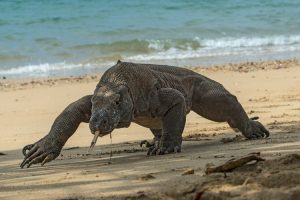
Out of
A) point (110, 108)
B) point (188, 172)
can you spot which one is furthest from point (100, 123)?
point (188, 172)

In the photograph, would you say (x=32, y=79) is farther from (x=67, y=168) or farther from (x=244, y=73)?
(x=67, y=168)

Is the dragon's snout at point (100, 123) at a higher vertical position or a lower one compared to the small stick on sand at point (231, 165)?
higher

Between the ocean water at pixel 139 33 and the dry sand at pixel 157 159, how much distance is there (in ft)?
20.0

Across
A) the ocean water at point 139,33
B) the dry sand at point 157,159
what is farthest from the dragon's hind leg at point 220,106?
the ocean water at point 139,33

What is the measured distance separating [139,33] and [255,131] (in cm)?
1795

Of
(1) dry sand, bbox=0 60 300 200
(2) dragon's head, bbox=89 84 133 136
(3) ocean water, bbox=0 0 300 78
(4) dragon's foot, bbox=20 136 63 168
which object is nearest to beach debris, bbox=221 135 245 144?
(1) dry sand, bbox=0 60 300 200

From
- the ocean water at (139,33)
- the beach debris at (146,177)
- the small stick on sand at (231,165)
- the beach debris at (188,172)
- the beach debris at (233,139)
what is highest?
the ocean water at (139,33)

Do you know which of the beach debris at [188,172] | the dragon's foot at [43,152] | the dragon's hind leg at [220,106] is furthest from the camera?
the dragon's hind leg at [220,106]

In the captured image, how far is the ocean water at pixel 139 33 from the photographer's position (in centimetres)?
2075

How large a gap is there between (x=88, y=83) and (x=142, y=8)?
1939cm

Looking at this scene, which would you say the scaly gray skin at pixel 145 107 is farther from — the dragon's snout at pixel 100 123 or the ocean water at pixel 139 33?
the ocean water at pixel 139 33

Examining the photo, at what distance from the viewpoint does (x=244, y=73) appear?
632 inches

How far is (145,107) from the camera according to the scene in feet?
24.4

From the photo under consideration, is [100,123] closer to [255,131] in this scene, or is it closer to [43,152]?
[43,152]
